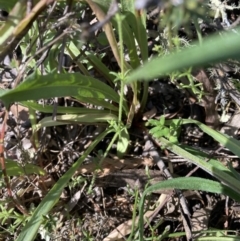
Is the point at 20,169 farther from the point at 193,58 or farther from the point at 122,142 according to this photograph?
the point at 193,58

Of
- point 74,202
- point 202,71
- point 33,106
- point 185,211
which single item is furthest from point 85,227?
point 202,71

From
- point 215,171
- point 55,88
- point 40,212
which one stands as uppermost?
point 55,88

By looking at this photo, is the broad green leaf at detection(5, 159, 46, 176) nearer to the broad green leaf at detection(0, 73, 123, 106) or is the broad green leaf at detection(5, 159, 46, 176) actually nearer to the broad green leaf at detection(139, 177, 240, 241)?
the broad green leaf at detection(0, 73, 123, 106)

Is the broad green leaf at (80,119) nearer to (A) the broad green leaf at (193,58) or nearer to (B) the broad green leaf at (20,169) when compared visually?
(B) the broad green leaf at (20,169)

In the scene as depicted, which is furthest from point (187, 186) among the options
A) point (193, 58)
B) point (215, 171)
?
point (193, 58)

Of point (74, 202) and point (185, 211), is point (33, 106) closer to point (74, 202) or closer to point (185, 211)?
point (74, 202)

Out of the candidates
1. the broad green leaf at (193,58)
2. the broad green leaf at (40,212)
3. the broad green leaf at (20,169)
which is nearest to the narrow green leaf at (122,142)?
the broad green leaf at (40,212)
